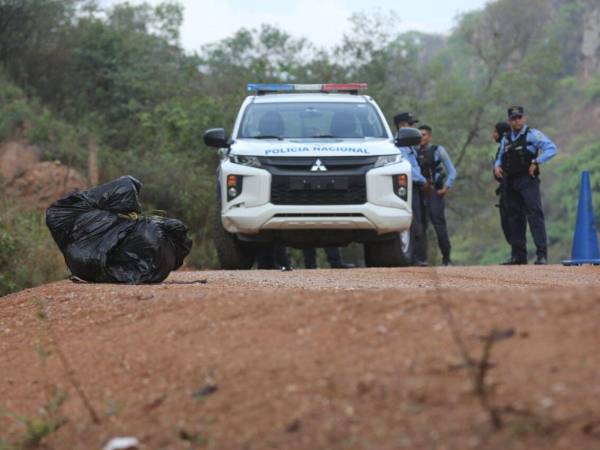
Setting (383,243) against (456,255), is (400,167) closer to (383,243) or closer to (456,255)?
(383,243)

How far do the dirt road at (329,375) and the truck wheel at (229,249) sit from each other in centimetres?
685

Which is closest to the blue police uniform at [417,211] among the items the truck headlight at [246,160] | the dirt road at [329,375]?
the truck headlight at [246,160]

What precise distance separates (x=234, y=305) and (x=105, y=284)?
3802 millimetres

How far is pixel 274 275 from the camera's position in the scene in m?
11.7

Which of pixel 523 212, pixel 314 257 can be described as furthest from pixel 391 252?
pixel 314 257

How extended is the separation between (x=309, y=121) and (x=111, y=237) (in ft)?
14.3

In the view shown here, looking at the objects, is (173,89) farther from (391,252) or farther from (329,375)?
(329,375)

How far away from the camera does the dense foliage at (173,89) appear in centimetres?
2527

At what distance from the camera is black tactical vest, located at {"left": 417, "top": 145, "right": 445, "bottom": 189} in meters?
16.3

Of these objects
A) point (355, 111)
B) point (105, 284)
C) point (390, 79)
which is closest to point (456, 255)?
point (390, 79)

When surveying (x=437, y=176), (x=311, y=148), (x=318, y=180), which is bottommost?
(x=437, y=176)

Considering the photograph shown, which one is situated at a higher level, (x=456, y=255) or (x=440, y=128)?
(x=440, y=128)

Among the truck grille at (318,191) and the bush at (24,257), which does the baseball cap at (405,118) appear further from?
the bush at (24,257)

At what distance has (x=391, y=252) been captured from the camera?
14.0 m
